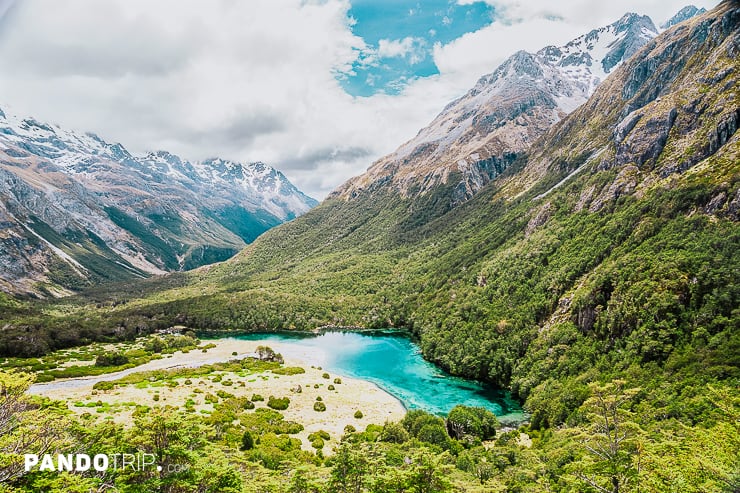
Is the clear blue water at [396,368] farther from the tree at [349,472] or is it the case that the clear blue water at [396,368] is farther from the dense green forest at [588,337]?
the tree at [349,472]

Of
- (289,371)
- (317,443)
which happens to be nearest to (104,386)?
(289,371)

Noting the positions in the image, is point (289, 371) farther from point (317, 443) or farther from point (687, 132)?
point (687, 132)

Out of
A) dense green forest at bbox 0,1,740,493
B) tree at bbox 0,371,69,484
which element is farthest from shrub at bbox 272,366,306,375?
tree at bbox 0,371,69,484

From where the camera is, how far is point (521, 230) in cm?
18675

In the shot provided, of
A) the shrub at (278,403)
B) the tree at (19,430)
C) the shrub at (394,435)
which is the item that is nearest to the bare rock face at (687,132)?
the shrub at (394,435)

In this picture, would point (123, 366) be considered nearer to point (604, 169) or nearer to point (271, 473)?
point (271, 473)

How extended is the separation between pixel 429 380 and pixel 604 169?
404 ft

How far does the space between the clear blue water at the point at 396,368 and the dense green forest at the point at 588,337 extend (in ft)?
20.4

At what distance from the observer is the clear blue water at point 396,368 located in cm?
9275

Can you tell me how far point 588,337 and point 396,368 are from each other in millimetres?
56190

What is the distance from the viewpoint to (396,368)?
406ft

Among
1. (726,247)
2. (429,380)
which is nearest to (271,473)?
(429,380)

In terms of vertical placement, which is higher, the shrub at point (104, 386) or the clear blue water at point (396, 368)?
the shrub at point (104, 386)

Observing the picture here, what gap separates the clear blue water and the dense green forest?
20.4 feet
